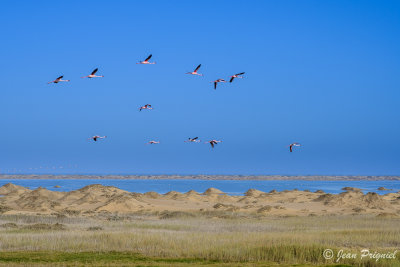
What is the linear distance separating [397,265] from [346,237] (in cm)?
650

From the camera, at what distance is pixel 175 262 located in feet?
67.2

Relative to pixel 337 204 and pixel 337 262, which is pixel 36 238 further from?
pixel 337 204

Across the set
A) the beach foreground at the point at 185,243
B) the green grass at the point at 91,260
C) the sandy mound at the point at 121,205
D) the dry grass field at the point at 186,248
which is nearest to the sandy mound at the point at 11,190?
the sandy mound at the point at 121,205

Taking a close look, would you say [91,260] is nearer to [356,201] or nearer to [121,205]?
[121,205]

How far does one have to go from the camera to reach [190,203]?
5847 cm

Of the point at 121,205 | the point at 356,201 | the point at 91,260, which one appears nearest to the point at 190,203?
the point at 121,205

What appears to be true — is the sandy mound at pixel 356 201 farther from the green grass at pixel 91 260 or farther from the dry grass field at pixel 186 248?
the green grass at pixel 91 260

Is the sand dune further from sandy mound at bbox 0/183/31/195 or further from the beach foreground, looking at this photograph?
the beach foreground

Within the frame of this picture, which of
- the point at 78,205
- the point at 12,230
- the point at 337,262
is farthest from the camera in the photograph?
the point at 78,205

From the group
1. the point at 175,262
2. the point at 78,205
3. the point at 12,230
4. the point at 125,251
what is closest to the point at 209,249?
the point at 175,262

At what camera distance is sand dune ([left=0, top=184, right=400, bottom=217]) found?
48.0 metres

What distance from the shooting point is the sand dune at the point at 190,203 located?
48000 mm

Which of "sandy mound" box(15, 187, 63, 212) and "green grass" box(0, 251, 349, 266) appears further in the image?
"sandy mound" box(15, 187, 63, 212)

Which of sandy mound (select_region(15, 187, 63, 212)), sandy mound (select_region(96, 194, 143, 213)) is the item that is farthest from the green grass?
sandy mound (select_region(96, 194, 143, 213))
